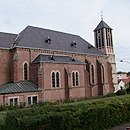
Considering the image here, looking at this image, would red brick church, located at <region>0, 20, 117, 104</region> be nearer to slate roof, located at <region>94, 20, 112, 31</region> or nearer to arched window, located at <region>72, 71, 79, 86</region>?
arched window, located at <region>72, 71, 79, 86</region>

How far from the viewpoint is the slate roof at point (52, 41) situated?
28288 millimetres

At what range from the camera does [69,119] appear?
905cm

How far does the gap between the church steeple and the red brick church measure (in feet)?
23.2

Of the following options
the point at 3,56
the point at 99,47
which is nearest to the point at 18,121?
the point at 3,56

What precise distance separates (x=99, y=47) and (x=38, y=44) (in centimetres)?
1813

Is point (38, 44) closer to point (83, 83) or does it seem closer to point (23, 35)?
point (23, 35)

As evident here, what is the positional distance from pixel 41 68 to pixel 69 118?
16772 mm

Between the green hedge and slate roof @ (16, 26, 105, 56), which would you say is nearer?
the green hedge

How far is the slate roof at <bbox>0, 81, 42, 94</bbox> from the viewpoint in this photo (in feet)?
72.3

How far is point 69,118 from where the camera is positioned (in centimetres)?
902

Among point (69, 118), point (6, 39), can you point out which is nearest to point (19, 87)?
point (6, 39)

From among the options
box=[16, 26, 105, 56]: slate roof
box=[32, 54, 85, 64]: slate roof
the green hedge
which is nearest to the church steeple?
box=[16, 26, 105, 56]: slate roof

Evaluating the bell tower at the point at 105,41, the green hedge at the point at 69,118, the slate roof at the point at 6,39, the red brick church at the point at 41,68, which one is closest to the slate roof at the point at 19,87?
the red brick church at the point at 41,68

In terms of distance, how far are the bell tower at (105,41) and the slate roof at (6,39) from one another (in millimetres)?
21191
